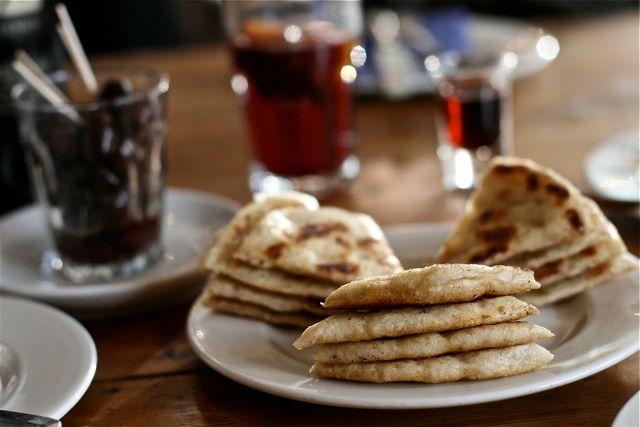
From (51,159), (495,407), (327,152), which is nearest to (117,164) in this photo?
(51,159)

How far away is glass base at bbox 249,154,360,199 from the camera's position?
5.80 ft

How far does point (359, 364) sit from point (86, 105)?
642 mm

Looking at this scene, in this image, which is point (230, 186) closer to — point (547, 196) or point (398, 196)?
point (398, 196)

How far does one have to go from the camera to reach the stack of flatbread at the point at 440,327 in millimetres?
883

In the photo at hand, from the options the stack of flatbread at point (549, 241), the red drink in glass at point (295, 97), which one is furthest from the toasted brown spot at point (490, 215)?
the red drink in glass at point (295, 97)

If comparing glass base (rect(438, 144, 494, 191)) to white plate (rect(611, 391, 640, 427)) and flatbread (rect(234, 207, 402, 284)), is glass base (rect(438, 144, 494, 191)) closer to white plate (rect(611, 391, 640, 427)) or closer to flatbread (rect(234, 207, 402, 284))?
flatbread (rect(234, 207, 402, 284))

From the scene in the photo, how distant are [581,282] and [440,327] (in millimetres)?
299

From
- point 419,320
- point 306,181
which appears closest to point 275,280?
point 419,320

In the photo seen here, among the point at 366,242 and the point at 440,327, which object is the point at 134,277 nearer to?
the point at 366,242

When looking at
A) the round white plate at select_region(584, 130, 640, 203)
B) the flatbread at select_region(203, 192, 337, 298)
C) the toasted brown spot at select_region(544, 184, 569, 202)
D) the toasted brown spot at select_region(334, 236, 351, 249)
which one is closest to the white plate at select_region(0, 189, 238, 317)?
the flatbread at select_region(203, 192, 337, 298)

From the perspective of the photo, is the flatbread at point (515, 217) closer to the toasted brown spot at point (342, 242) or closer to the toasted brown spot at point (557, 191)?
the toasted brown spot at point (557, 191)

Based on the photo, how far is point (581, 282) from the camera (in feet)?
3.62

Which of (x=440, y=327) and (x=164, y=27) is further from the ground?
(x=440, y=327)

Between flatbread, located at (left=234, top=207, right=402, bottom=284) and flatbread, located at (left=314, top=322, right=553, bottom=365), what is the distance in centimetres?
18
